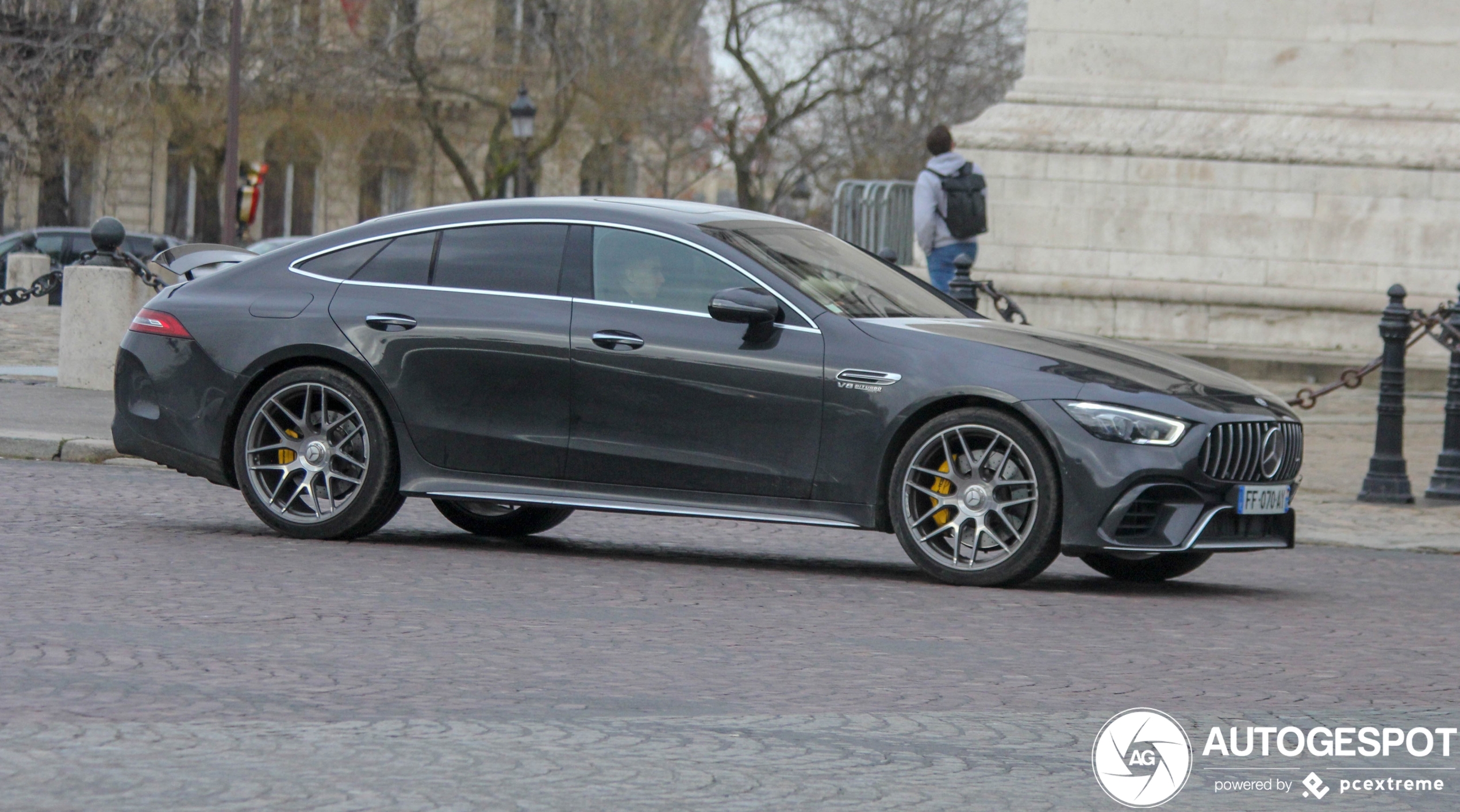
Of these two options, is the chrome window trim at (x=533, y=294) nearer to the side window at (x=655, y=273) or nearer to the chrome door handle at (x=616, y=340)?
the side window at (x=655, y=273)

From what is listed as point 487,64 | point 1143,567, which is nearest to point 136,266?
point 1143,567

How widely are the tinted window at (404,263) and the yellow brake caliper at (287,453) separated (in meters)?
0.68

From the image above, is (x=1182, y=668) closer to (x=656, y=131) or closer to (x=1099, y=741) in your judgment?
(x=1099, y=741)

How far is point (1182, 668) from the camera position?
662 centimetres

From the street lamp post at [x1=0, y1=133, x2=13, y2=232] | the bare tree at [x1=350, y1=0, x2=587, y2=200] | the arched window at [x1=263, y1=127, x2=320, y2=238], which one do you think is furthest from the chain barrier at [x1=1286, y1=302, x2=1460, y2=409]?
the arched window at [x1=263, y1=127, x2=320, y2=238]

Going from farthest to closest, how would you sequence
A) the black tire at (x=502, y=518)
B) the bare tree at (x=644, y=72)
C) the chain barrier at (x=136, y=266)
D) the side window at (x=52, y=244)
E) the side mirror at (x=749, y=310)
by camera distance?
the bare tree at (x=644, y=72) < the side window at (x=52, y=244) < the chain barrier at (x=136, y=266) < the black tire at (x=502, y=518) < the side mirror at (x=749, y=310)

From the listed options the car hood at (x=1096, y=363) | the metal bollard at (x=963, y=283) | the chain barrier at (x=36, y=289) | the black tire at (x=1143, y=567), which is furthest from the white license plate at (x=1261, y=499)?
the chain barrier at (x=36, y=289)

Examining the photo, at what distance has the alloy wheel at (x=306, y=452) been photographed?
892 cm

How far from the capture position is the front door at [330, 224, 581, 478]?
865 centimetres

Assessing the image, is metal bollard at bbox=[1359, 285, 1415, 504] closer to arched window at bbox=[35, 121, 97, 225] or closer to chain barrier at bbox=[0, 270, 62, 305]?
chain barrier at bbox=[0, 270, 62, 305]

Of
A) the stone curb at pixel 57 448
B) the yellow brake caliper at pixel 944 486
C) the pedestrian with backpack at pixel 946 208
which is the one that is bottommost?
the stone curb at pixel 57 448

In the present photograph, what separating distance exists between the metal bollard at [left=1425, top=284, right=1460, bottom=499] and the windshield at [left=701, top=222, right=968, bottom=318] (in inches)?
166

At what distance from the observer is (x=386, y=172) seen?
53406 millimetres

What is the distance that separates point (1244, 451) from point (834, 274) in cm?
175
